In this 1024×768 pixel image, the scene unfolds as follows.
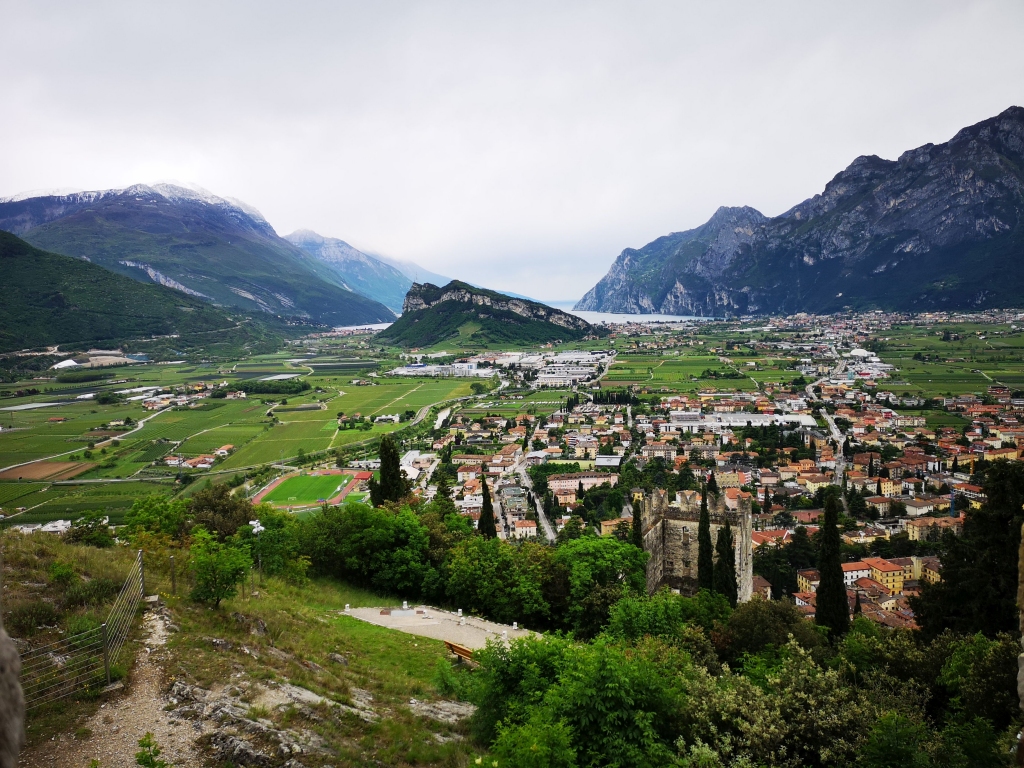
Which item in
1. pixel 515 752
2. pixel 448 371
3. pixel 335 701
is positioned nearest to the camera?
pixel 515 752

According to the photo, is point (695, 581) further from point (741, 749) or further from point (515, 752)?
point (515, 752)

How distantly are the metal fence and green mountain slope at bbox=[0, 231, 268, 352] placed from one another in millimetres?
126414

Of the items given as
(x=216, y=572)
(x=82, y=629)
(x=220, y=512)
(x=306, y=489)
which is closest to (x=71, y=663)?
(x=82, y=629)

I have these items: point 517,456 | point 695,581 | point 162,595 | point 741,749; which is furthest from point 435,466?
point 741,749

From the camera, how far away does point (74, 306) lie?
128m

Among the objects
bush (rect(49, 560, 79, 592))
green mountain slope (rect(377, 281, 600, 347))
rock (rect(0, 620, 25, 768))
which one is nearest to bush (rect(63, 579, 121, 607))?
bush (rect(49, 560, 79, 592))

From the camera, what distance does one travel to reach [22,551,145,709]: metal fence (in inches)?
295

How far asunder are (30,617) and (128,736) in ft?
9.85

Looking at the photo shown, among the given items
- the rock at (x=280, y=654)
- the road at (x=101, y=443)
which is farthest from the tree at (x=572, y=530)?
the road at (x=101, y=443)

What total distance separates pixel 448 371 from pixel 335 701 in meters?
112

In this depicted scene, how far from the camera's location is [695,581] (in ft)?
72.6

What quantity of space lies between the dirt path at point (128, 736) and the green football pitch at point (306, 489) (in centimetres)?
3443

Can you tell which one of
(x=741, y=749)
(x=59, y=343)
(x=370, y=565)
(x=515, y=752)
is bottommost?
(x=370, y=565)

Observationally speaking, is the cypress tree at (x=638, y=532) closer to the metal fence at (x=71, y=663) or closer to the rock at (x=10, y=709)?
the metal fence at (x=71, y=663)
